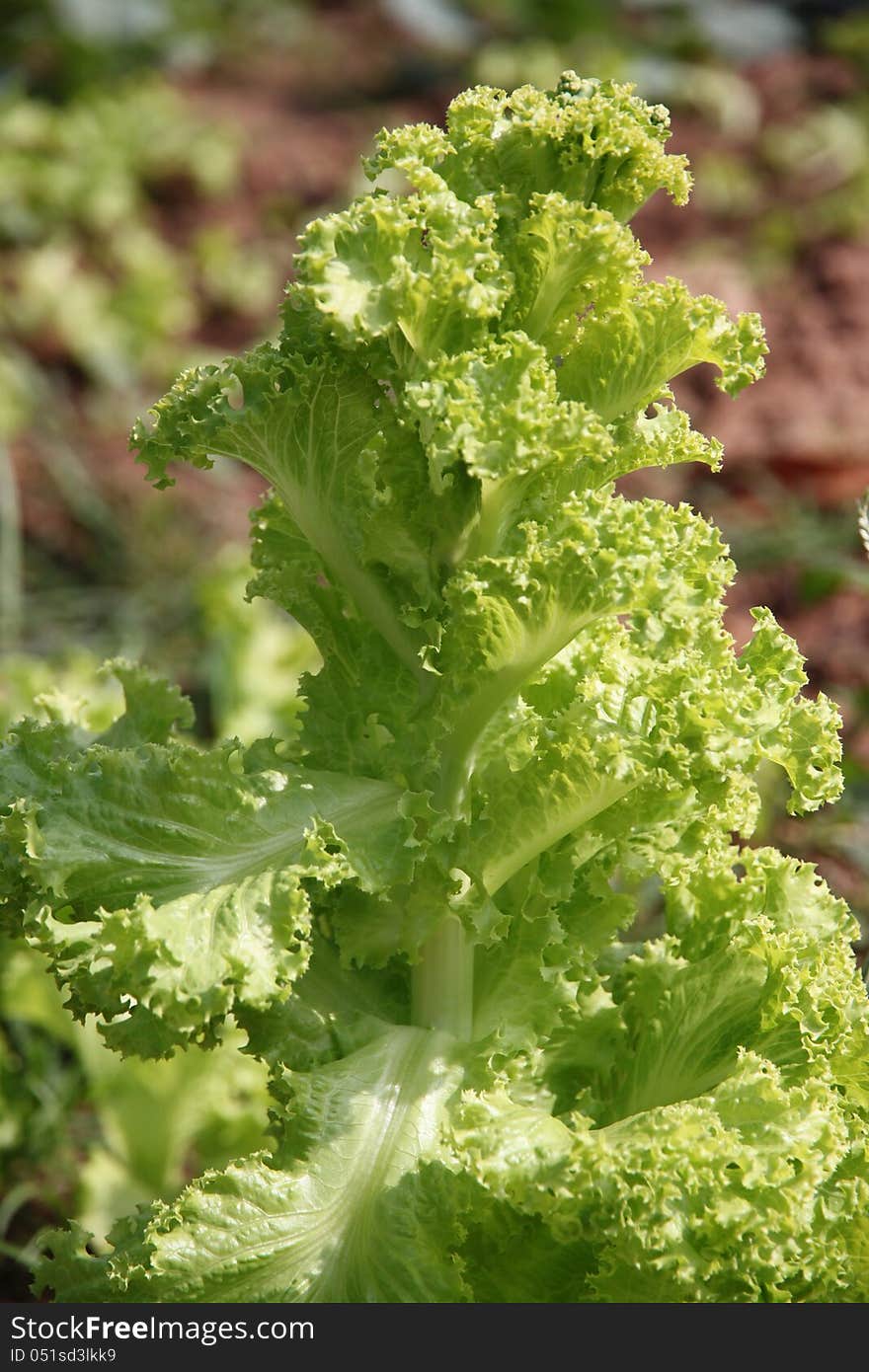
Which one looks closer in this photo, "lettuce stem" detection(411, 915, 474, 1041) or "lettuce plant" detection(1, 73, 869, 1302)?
"lettuce plant" detection(1, 73, 869, 1302)

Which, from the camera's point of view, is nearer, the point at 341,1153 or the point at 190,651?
the point at 341,1153

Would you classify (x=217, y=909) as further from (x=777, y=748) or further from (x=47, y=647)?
(x=47, y=647)

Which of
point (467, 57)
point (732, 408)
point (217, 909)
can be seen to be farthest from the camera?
point (467, 57)

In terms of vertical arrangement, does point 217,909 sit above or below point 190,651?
below

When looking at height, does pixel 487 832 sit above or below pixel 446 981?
above

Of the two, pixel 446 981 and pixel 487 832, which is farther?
pixel 446 981

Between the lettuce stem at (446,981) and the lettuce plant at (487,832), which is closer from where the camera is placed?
Answer: the lettuce plant at (487,832)

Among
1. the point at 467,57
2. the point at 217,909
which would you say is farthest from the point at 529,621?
the point at 467,57
